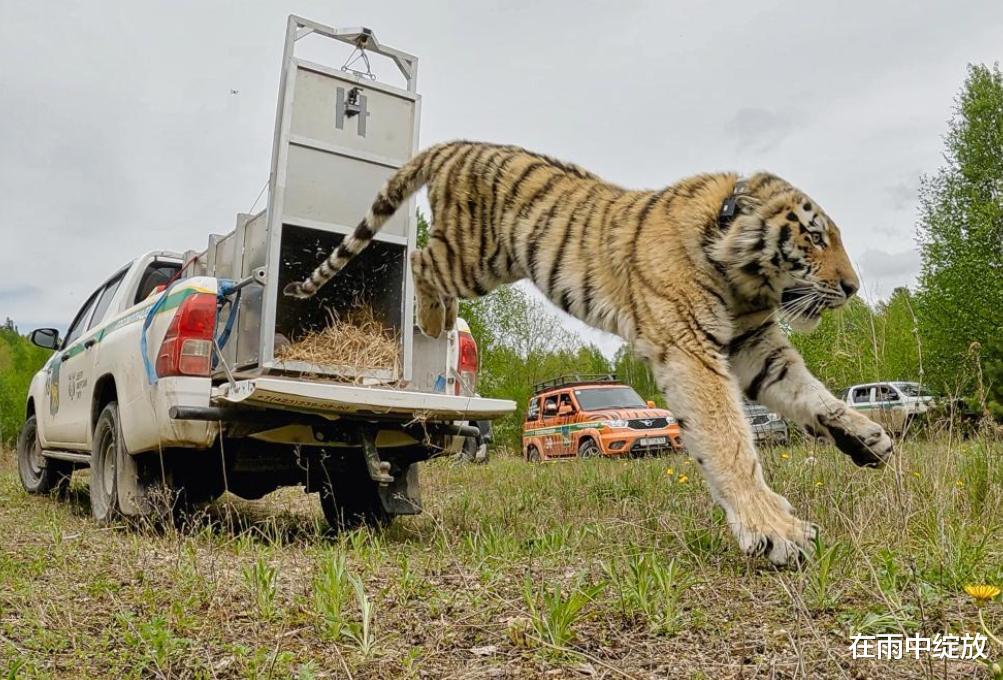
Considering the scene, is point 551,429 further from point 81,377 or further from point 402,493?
point 402,493

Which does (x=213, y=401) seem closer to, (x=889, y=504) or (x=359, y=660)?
(x=359, y=660)

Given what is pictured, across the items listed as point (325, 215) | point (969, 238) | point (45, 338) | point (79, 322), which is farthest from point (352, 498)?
point (969, 238)

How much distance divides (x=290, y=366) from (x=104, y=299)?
301 centimetres

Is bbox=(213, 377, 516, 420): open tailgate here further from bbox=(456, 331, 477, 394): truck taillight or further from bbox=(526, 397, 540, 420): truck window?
bbox=(526, 397, 540, 420): truck window

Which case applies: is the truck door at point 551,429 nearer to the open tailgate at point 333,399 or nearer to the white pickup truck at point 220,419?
the white pickup truck at point 220,419

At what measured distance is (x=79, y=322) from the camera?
7.69 meters

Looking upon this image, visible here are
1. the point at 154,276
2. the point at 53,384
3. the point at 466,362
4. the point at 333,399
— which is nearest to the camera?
the point at 333,399

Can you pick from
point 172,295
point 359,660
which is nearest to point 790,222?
point 359,660

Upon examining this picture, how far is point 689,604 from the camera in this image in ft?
8.34

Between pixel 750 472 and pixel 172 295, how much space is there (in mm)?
3414

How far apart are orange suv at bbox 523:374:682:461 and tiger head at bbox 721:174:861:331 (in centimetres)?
1097

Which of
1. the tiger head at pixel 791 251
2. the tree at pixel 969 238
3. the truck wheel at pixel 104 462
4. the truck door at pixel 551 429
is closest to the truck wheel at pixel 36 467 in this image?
the truck wheel at pixel 104 462

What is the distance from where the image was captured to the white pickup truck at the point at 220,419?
14.2 feet

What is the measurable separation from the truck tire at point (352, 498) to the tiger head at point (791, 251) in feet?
9.71
